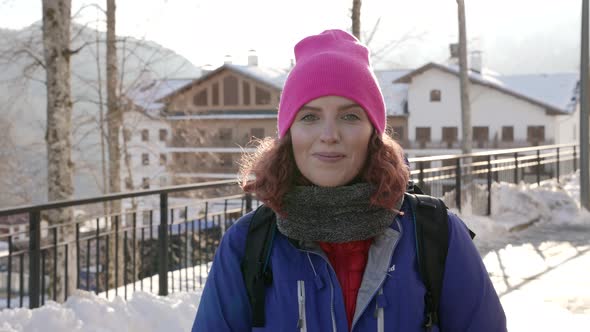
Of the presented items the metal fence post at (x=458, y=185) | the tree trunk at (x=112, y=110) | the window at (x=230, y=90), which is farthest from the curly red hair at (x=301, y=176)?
the window at (x=230, y=90)

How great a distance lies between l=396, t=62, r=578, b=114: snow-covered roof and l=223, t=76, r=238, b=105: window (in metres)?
11.4

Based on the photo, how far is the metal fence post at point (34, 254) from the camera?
562 centimetres

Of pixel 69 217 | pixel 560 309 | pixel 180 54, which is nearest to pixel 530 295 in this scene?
pixel 560 309

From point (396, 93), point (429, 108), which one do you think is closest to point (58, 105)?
point (429, 108)

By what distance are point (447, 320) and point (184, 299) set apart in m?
4.63

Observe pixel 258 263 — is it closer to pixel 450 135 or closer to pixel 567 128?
pixel 567 128

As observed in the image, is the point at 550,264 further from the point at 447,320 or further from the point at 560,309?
the point at 447,320

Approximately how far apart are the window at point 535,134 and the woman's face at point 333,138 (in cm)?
4894

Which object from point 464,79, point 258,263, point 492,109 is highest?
point 492,109

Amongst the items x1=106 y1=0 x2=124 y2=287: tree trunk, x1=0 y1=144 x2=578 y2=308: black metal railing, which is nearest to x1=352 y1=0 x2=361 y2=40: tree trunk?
x1=0 y1=144 x2=578 y2=308: black metal railing

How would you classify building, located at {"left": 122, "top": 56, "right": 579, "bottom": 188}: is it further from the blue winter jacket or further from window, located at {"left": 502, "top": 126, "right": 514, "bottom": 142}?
the blue winter jacket

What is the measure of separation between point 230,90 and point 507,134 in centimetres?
1935

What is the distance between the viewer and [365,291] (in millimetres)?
1922

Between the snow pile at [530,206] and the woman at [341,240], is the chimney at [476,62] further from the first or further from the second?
the woman at [341,240]
